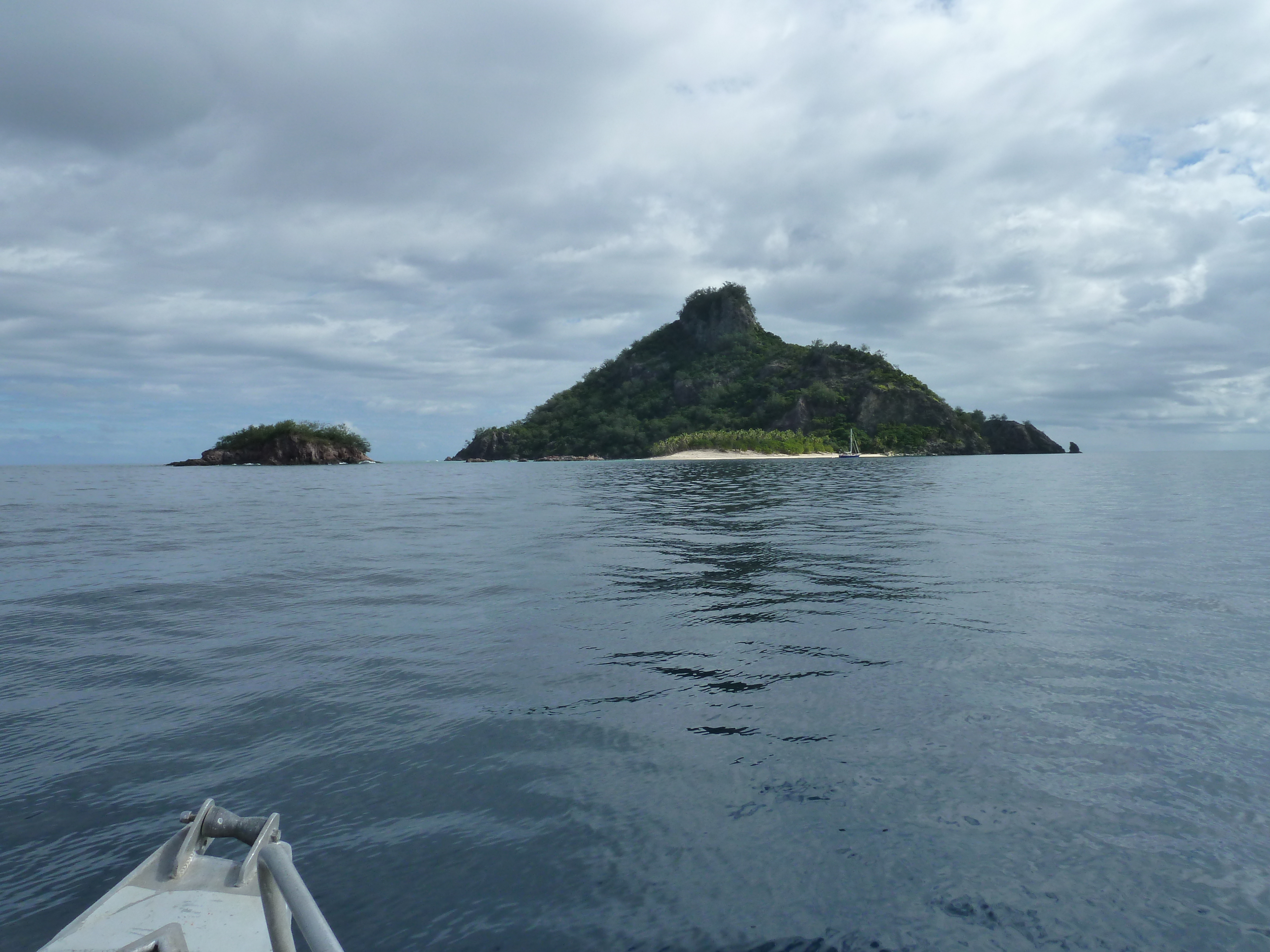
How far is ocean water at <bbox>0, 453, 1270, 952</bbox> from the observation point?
189 inches

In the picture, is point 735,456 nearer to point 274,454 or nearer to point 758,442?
point 758,442

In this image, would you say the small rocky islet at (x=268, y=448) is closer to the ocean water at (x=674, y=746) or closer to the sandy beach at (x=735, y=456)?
the sandy beach at (x=735, y=456)

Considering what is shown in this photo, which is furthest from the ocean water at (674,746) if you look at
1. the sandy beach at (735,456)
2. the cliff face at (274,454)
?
the cliff face at (274,454)

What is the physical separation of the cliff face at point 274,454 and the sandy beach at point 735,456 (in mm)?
99103

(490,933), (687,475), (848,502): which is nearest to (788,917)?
(490,933)

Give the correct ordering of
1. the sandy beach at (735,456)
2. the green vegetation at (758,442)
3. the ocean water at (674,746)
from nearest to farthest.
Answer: the ocean water at (674,746) < the sandy beach at (735,456) < the green vegetation at (758,442)

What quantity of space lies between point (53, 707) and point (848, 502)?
39.6m

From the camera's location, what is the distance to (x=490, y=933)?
4477mm

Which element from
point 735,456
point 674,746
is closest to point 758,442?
point 735,456

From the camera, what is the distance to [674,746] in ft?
24.3

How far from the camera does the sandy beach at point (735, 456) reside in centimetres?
18162

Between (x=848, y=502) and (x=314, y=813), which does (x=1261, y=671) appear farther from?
(x=848, y=502)

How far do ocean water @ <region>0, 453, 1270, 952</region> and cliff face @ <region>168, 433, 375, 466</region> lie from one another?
617 ft

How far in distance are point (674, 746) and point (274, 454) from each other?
21033 cm
